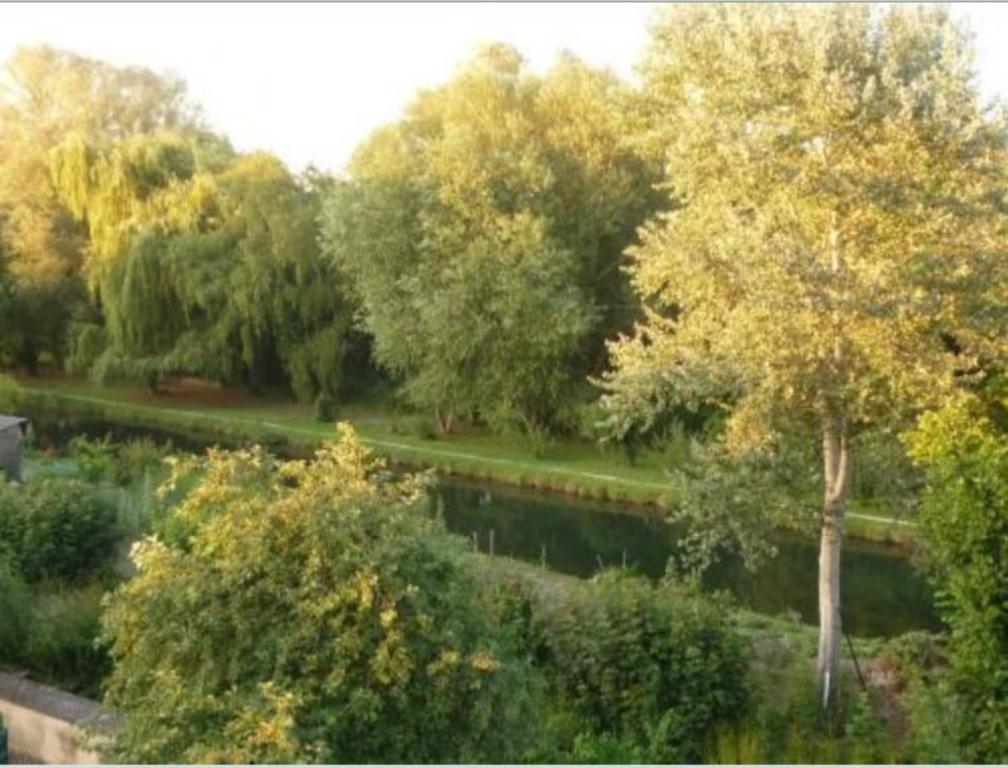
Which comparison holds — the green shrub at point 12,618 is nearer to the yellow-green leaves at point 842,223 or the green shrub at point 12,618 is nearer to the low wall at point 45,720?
the low wall at point 45,720

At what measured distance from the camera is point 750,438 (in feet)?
42.4

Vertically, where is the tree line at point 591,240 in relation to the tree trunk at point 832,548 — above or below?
above

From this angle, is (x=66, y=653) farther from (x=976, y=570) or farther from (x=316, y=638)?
(x=976, y=570)

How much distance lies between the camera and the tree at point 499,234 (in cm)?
2758

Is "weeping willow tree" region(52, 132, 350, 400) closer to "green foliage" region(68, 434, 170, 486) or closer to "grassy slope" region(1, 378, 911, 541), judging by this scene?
"grassy slope" region(1, 378, 911, 541)

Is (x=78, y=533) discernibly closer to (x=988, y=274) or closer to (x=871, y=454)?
(x=871, y=454)

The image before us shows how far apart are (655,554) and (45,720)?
12.9 metres

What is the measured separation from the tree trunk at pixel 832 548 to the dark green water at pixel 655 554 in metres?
3.81

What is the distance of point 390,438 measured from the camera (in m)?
31.3

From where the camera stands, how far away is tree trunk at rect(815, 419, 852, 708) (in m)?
12.6

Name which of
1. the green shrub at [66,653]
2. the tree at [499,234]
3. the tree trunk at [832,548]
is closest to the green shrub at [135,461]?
the tree at [499,234]

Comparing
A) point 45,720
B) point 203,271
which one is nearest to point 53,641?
point 45,720

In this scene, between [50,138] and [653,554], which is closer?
[653,554]

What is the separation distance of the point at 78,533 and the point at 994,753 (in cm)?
1053
